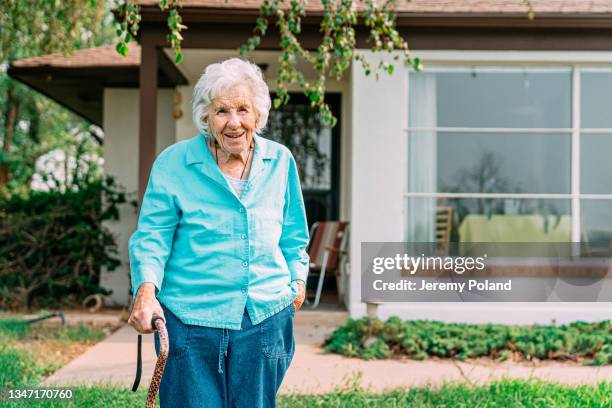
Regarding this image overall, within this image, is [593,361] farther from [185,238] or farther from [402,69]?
[185,238]

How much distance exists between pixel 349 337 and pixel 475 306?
5.91ft

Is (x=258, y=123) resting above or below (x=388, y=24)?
below

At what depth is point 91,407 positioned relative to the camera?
12.5ft

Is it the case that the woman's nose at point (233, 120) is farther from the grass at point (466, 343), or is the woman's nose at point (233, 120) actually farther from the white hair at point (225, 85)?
the grass at point (466, 343)

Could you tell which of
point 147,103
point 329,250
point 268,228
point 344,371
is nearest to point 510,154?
point 329,250

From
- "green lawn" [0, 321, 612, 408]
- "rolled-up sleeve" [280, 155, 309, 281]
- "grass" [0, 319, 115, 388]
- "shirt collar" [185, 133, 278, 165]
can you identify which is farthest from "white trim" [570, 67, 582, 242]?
"shirt collar" [185, 133, 278, 165]

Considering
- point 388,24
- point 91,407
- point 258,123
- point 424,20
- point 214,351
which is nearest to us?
point 214,351

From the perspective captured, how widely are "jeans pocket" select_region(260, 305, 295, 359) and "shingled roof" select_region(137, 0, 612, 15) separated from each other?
4.71m

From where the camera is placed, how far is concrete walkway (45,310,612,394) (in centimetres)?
452

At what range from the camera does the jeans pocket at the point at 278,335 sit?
88.9 inches

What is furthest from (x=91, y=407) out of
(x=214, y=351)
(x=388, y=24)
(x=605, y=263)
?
(x=605, y=263)

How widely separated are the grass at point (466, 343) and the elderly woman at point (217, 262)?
3166 mm

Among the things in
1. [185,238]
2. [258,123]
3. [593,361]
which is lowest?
[593,361]

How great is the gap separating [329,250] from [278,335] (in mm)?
5245
